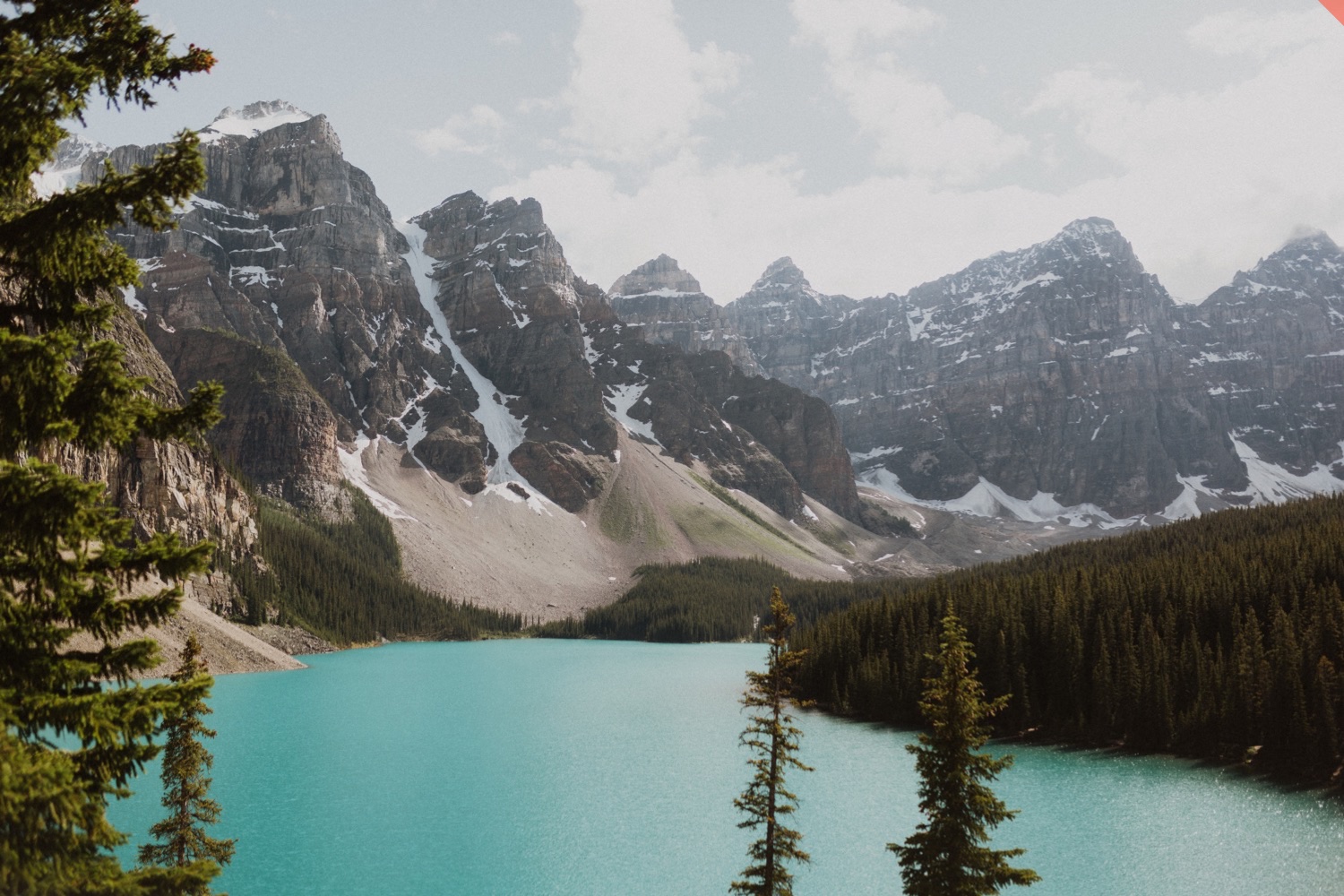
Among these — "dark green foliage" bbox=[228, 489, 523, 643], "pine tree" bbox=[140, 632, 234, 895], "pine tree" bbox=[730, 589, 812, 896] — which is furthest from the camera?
"dark green foliage" bbox=[228, 489, 523, 643]

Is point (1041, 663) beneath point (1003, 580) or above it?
beneath

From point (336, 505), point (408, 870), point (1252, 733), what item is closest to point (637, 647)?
point (336, 505)

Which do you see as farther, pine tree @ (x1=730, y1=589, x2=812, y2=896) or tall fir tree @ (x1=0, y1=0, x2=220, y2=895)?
pine tree @ (x1=730, y1=589, x2=812, y2=896)

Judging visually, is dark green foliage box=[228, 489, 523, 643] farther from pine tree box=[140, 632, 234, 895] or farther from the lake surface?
pine tree box=[140, 632, 234, 895]

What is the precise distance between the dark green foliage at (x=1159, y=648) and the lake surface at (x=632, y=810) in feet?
13.3

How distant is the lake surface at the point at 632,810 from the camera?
31.0 metres

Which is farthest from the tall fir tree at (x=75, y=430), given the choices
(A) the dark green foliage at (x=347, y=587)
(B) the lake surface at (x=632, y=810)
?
(A) the dark green foliage at (x=347, y=587)

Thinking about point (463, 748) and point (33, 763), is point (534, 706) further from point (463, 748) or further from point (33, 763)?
point (33, 763)

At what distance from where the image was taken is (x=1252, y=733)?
50.4 metres

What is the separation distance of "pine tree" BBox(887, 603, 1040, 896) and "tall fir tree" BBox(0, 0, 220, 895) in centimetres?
1390

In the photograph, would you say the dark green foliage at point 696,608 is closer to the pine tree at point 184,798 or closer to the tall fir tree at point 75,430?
the pine tree at point 184,798

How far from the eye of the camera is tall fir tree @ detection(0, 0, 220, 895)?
656 cm

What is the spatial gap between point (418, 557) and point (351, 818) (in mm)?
133059

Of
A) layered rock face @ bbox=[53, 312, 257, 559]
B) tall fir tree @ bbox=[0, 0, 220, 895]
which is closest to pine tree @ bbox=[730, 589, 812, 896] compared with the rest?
tall fir tree @ bbox=[0, 0, 220, 895]
